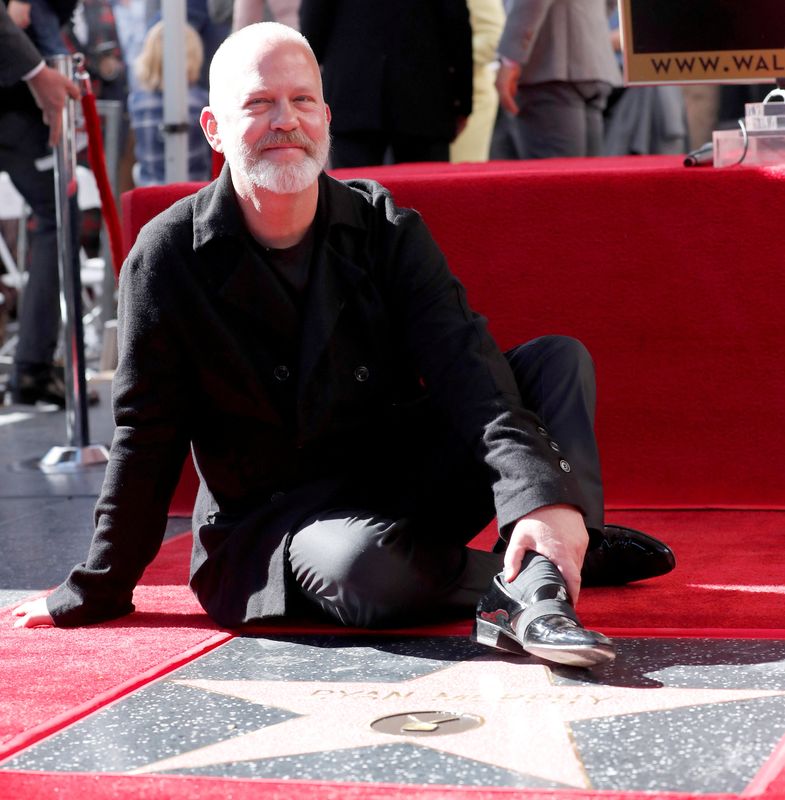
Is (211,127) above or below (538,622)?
above

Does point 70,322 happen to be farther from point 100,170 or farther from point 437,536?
point 437,536

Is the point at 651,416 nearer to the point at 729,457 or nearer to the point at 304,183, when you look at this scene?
the point at 729,457

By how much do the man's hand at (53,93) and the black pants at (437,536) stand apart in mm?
2168

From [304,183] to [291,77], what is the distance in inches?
6.6

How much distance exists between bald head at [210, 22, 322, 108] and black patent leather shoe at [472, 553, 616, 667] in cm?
84

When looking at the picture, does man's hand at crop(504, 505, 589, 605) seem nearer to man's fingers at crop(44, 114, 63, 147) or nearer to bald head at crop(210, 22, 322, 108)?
bald head at crop(210, 22, 322, 108)

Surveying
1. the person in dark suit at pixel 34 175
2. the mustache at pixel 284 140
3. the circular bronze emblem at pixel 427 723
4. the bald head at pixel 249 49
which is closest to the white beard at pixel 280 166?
the mustache at pixel 284 140

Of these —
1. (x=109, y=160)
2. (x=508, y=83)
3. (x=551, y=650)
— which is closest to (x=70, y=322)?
(x=508, y=83)

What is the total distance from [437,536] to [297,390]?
31cm

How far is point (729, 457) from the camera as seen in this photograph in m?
2.96

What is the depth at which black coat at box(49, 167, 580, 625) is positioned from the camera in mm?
2164

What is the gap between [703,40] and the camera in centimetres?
315

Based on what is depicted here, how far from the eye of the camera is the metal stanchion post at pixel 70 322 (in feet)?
12.7

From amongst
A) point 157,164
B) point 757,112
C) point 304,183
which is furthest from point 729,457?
point 157,164
